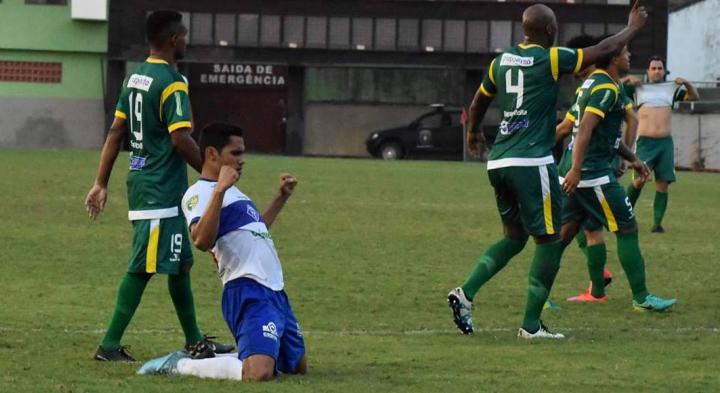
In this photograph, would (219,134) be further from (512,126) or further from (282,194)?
(512,126)

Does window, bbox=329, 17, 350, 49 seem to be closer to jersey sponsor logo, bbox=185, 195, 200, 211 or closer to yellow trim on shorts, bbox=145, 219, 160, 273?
yellow trim on shorts, bbox=145, 219, 160, 273

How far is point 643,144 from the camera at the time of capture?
68.4ft

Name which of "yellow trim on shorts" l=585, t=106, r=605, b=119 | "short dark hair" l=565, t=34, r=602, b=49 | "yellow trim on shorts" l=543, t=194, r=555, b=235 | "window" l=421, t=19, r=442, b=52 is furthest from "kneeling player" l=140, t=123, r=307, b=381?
"window" l=421, t=19, r=442, b=52

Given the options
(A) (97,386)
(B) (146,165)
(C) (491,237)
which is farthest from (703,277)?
(A) (97,386)

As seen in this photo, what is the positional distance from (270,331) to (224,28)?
1968 inches

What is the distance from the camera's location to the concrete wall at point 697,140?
48.5 m

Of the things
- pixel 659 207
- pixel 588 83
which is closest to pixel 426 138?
pixel 659 207

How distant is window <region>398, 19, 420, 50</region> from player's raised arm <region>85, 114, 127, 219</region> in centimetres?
4923

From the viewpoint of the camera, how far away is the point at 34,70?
61938 mm

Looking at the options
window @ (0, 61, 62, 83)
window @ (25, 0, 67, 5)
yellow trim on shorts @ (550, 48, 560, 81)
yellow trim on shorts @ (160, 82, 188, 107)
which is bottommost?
yellow trim on shorts @ (160, 82, 188, 107)

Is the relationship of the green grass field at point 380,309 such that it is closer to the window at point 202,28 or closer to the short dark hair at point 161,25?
the short dark hair at point 161,25

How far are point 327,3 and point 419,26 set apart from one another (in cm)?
339

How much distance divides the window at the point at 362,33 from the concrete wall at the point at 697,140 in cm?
1317

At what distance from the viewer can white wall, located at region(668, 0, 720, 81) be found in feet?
200
